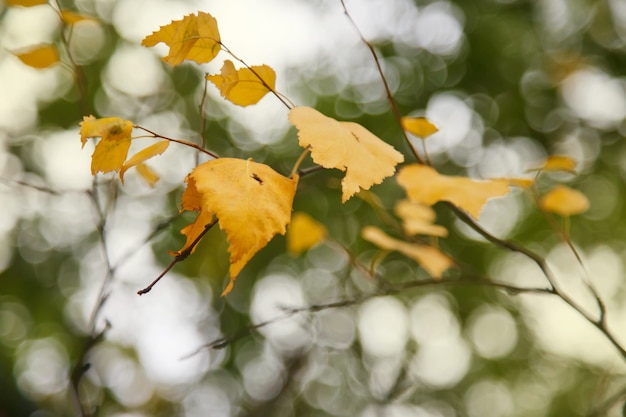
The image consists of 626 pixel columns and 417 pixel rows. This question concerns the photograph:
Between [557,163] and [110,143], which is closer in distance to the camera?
[110,143]

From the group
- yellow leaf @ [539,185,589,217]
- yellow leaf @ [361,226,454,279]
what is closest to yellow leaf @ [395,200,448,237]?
yellow leaf @ [361,226,454,279]

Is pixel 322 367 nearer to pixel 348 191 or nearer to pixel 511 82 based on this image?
pixel 511 82

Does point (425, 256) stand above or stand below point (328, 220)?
above

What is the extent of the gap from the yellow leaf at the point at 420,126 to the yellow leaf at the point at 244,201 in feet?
1.15

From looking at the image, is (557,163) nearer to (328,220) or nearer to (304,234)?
(304,234)

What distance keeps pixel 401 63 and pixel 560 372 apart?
3.60 m

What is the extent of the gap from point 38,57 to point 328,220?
2.51 meters

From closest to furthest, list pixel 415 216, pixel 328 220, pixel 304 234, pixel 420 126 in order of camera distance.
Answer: pixel 420 126, pixel 415 216, pixel 304 234, pixel 328 220

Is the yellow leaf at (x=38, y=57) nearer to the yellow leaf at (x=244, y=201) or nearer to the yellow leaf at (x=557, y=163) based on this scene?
the yellow leaf at (x=244, y=201)

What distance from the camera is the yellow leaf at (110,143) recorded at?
0.54 meters

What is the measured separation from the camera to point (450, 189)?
65cm

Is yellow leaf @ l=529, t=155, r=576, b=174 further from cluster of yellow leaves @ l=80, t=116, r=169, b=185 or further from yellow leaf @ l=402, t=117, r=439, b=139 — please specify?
cluster of yellow leaves @ l=80, t=116, r=169, b=185

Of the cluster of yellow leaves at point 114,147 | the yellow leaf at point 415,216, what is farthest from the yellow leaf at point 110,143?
the yellow leaf at point 415,216

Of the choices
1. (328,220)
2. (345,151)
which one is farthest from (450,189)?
(328,220)
